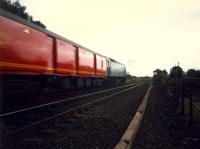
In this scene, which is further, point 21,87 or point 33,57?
point 33,57

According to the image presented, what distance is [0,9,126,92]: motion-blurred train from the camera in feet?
31.6

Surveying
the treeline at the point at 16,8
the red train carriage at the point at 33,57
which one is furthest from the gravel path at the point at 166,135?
the treeline at the point at 16,8

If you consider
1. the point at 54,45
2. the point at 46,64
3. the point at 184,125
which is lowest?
the point at 184,125

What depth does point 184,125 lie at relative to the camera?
7902 mm

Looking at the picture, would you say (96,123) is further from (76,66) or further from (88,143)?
(76,66)

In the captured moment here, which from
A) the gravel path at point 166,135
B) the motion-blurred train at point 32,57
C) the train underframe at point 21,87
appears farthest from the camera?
the train underframe at point 21,87

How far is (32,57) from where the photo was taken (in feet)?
38.2

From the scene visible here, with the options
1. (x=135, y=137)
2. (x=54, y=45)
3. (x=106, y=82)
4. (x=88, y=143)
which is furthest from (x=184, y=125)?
(x=106, y=82)

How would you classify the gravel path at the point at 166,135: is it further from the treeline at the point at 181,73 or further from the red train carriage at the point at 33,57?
the treeline at the point at 181,73

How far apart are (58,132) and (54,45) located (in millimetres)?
8733

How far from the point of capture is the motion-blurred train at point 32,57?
962 cm

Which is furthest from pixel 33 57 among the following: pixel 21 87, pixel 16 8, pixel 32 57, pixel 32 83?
pixel 16 8

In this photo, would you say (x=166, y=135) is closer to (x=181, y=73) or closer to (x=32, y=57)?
(x=32, y=57)

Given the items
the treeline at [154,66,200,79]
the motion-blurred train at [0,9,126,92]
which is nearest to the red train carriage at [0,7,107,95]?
the motion-blurred train at [0,9,126,92]
